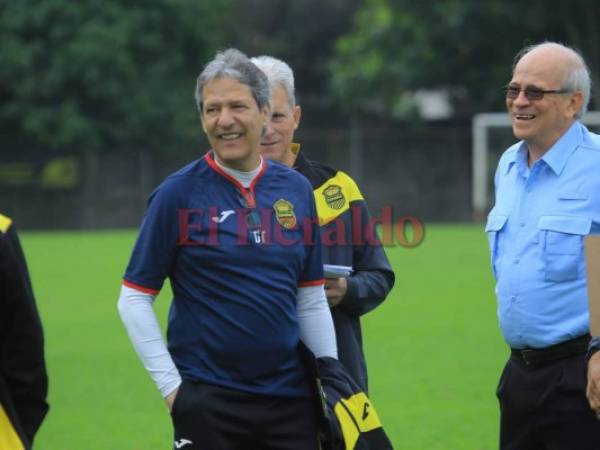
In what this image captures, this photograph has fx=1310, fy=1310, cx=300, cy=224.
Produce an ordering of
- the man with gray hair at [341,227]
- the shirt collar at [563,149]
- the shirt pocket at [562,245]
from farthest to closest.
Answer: the man with gray hair at [341,227], the shirt collar at [563,149], the shirt pocket at [562,245]

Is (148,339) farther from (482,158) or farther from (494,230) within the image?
(482,158)

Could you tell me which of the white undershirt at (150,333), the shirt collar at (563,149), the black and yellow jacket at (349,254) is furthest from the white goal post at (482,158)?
the white undershirt at (150,333)

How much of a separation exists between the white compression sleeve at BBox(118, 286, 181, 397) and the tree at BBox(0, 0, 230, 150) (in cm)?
3497

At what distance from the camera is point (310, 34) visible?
50.3 m

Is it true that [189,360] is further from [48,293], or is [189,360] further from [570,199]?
[48,293]

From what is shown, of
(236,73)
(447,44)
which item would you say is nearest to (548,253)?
(236,73)

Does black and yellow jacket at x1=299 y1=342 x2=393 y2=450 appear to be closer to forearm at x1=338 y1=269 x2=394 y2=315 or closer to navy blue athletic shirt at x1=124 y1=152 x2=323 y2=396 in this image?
navy blue athletic shirt at x1=124 y1=152 x2=323 y2=396

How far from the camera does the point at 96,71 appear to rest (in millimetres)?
39219

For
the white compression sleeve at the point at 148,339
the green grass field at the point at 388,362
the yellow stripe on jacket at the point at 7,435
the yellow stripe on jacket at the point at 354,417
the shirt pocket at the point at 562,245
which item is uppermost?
the shirt pocket at the point at 562,245

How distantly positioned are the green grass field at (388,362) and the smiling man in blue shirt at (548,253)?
356 centimetres

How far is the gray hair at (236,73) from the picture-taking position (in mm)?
4375

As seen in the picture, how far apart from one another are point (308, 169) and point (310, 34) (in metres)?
45.5

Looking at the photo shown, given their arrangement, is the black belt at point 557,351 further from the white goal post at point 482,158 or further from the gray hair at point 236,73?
the white goal post at point 482,158

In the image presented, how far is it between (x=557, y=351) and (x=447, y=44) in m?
37.0
